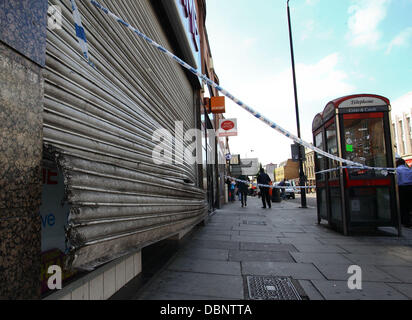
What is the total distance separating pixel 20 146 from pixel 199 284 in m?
2.24

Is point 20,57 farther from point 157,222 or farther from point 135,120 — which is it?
point 157,222

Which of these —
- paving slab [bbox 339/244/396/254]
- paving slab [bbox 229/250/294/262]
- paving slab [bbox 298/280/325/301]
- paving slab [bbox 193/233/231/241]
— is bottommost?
paving slab [bbox 339/244/396/254]

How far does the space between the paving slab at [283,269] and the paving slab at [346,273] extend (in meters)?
0.10

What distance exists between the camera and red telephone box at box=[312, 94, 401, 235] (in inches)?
219

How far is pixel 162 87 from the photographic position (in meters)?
4.16

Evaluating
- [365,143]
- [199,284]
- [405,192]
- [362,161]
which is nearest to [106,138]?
[199,284]

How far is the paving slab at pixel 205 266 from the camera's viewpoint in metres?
3.32

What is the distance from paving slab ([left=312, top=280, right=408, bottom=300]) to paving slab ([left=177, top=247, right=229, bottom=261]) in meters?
1.46

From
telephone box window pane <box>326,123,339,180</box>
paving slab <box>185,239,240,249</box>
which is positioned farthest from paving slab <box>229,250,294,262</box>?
telephone box window pane <box>326,123,339,180</box>

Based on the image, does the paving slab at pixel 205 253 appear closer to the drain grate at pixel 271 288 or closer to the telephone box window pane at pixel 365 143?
the drain grate at pixel 271 288

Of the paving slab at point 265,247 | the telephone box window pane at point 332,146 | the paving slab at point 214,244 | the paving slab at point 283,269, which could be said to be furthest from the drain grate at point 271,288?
the telephone box window pane at point 332,146

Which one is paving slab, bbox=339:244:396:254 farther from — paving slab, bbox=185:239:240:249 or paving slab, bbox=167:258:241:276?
paving slab, bbox=167:258:241:276

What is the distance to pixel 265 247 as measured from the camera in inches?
181
